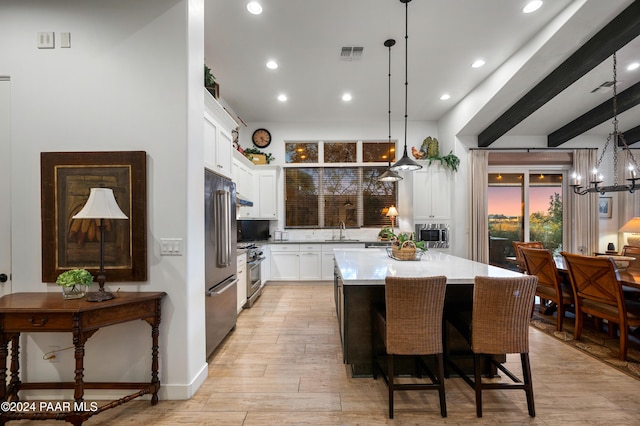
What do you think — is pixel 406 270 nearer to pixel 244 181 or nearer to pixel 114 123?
pixel 114 123

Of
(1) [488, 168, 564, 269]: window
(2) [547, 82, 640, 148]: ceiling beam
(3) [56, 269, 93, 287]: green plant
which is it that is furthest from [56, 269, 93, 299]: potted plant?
(2) [547, 82, 640, 148]: ceiling beam

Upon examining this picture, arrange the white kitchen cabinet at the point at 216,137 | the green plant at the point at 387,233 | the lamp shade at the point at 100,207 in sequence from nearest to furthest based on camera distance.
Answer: the lamp shade at the point at 100,207, the white kitchen cabinet at the point at 216,137, the green plant at the point at 387,233

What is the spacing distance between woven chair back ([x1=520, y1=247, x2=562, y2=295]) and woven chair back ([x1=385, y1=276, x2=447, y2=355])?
2434 mm

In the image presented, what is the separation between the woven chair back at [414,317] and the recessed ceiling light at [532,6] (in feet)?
10.1

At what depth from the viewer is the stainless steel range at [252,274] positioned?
4.35 meters

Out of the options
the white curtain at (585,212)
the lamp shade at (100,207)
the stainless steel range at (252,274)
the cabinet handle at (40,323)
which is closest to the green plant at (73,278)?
the cabinet handle at (40,323)

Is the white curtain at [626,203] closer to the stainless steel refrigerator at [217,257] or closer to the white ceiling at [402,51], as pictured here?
the white ceiling at [402,51]

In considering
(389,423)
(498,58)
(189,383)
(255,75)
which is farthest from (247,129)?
(389,423)

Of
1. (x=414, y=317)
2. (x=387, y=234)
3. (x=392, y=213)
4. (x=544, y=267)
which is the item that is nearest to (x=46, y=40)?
(x=414, y=317)

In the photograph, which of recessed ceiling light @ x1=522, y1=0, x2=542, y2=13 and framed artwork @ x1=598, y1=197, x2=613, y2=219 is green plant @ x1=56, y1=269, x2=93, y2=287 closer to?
recessed ceiling light @ x1=522, y1=0, x2=542, y2=13

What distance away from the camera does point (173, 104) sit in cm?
218

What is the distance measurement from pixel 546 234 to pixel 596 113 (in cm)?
245

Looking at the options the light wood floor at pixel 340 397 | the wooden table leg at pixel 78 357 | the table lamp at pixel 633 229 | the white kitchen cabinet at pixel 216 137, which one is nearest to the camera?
the wooden table leg at pixel 78 357

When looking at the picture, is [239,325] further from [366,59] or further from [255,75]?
[366,59]
